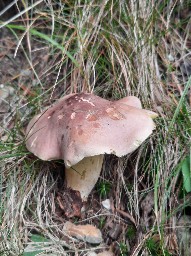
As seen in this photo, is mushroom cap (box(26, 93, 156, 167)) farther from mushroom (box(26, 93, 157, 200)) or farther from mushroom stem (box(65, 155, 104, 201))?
mushroom stem (box(65, 155, 104, 201))

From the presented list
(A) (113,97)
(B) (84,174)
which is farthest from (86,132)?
(A) (113,97)

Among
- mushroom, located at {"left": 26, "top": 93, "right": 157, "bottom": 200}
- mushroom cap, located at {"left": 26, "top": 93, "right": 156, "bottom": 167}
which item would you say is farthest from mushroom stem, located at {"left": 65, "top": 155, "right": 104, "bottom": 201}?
mushroom cap, located at {"left": 26, "top": 93, "right": 156, "bottom": 167}

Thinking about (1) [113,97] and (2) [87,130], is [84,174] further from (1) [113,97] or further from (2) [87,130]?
(1) [113,97]

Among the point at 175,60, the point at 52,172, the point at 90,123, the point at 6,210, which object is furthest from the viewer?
the point at 175,60

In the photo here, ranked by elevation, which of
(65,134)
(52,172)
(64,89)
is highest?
(64,89)

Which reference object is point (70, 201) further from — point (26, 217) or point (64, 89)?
point (64, 89)

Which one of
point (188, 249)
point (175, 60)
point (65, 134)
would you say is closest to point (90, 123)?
point (65, 134)

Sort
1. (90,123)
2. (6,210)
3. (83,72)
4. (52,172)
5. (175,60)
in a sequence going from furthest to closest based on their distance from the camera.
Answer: (175,60), (83,72), (52,172), (6,210), (90,123)
